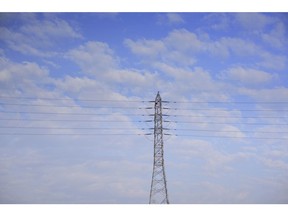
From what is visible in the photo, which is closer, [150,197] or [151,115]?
[150,197]

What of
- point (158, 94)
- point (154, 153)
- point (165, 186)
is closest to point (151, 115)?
point (158, 94)

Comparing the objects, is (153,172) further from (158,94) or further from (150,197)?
(158,94)

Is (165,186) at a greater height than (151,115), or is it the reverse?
(151,115)

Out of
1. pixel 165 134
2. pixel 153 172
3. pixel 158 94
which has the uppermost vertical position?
pixel 158 94

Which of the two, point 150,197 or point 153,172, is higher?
point 153,172

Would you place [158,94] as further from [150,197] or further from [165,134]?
[150,197]

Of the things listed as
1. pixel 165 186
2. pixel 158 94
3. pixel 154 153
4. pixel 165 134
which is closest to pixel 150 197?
pixel 165 186

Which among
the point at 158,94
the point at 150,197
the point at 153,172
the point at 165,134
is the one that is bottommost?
the point at 150,197

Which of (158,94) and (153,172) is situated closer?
(153,172)
